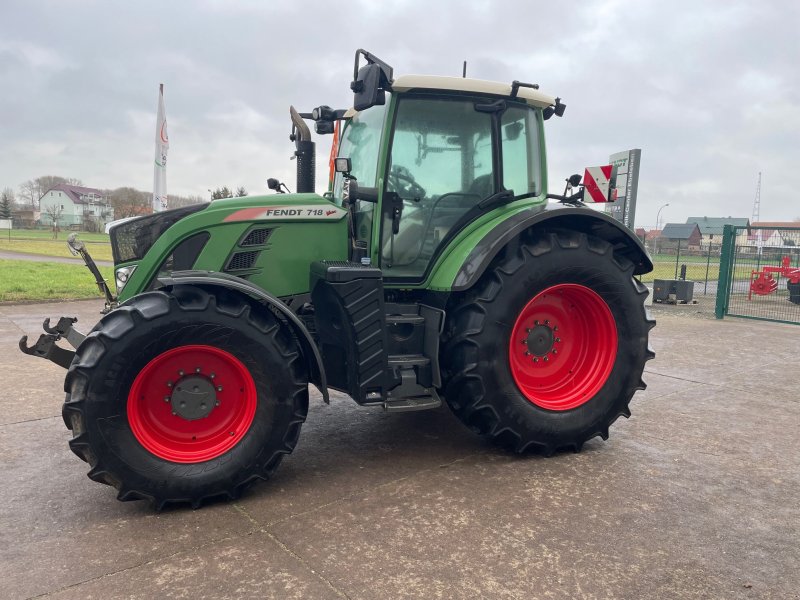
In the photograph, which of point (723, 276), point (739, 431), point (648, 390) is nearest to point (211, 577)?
point (739, 431)

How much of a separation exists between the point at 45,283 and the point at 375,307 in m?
11.4

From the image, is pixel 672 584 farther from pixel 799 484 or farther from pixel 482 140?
pixel 482 140

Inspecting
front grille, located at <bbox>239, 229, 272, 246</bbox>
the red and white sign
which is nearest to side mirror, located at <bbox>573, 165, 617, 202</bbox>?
the red and white sign

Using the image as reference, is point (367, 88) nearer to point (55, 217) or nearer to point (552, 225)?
point (552, 225)

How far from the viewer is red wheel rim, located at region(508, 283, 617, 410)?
3.87 metres

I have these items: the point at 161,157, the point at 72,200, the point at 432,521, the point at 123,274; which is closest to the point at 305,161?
the point at 123,274

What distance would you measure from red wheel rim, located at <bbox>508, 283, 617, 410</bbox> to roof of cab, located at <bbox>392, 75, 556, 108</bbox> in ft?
4.24

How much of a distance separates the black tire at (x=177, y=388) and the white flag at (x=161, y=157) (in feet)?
27.8

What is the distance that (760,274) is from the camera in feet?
38.3

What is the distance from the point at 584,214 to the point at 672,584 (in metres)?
2.17

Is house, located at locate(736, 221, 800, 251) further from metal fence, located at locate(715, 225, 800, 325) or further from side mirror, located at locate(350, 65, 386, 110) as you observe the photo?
side mirror, located at locate(350, 65, 386, 110)

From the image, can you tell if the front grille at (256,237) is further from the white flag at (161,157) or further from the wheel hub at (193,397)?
the white flag at (161,157)

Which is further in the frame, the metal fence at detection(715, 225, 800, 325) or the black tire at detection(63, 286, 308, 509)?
the metal fence at detection(715, 225, 800, 325)

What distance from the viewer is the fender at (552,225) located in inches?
137
